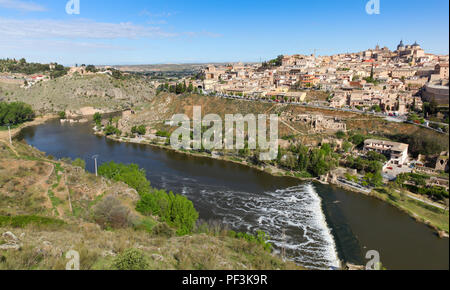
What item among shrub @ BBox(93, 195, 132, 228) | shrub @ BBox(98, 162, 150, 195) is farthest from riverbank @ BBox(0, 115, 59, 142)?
shrub @ BBox(93, 195, 132, 228)

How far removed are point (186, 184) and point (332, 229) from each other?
24.8ft

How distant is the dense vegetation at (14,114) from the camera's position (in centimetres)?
2886

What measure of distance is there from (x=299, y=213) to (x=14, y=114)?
1241 inches

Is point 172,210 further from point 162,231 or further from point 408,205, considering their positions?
point 408,205

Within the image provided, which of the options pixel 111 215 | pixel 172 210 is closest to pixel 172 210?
pixel 172 210

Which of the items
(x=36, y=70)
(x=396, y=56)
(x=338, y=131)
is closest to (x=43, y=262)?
(x=338, y=131)

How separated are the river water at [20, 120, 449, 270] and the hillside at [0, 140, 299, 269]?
2.53 m

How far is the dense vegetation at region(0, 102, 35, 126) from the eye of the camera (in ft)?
94.7

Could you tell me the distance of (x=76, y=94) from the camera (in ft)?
136

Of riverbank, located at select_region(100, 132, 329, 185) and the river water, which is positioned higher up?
riverbank, located at select_region(100, 132, 329, 185)

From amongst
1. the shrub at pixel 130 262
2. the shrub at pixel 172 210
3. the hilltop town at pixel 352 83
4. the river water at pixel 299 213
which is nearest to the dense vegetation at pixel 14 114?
the river water at pixel 299 213

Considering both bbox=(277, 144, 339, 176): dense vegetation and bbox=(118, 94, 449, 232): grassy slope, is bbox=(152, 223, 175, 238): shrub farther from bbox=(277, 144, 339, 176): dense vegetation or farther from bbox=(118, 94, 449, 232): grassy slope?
bbox=(277, 144, 339, 176): dense vegetation

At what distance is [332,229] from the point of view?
10.5 meters

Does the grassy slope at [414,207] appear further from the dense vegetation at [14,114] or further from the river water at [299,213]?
the dense vegetation at [14,114]
